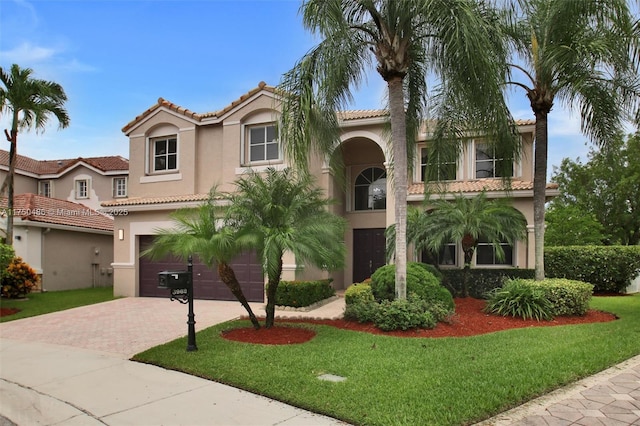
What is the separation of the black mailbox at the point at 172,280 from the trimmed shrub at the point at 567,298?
8159mm

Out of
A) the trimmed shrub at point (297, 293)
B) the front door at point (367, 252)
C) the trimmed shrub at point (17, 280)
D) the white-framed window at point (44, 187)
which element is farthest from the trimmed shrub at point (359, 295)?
the white-framed window at point (44, 187)

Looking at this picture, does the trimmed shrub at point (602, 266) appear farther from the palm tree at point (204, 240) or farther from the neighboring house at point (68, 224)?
the neighboring house at point (68, 224)

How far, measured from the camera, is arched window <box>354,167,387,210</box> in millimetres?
17547

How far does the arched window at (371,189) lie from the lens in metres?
17.5

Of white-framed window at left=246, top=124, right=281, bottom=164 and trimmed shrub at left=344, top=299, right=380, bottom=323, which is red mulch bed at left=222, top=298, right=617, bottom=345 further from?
white-framed window at left=246, top=124, right=281, bottom=164

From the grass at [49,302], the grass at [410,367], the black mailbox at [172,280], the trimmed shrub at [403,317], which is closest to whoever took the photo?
the grass at [410,367]

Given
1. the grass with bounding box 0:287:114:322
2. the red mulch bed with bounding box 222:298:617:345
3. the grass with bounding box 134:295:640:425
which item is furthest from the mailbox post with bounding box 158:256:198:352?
the grass with bounding box 0:287:114:322

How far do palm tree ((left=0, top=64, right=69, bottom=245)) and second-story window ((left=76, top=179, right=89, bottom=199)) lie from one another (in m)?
14.2

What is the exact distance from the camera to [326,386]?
209 inches

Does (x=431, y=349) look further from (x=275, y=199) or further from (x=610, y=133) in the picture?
(x=610, y=133)

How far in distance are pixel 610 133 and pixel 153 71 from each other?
41.8 ft

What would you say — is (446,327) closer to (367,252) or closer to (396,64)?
(396,64)

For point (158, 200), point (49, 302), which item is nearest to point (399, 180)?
point (158, 200)

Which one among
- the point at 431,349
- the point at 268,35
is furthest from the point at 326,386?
the point at 268,35
